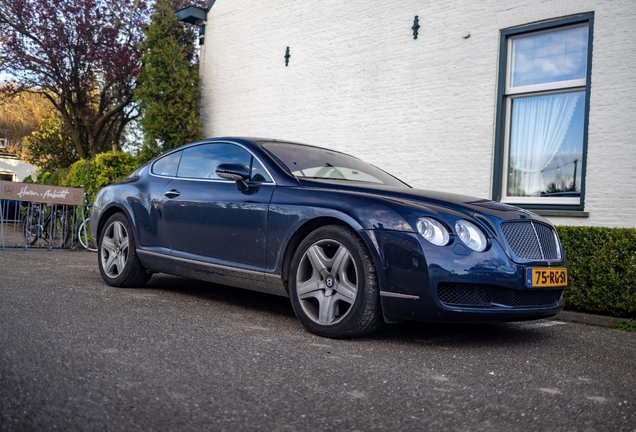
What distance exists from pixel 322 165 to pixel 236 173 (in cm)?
79

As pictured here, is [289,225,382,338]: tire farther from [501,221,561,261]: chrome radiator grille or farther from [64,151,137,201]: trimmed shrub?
[64,151,137,201]: trimmed shrub

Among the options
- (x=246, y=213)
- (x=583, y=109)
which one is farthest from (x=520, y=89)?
(x=246, y=213)

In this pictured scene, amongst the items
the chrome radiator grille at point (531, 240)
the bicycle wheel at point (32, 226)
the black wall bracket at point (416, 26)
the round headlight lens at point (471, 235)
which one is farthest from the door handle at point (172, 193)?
the bicycle wheel at point (32, 226)

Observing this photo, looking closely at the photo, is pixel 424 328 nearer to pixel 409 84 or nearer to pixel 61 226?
pixel 409 84

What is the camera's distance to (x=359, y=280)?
4.29m

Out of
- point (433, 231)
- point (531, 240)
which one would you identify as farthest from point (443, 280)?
point (531, 240)

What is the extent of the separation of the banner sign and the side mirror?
6.33m

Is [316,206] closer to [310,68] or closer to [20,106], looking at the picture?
[310,68]

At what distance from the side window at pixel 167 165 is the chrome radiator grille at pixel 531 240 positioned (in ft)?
10.4

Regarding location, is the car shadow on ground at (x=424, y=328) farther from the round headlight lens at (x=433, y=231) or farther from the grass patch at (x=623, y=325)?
the round headlight lens at (x=433, y=231)

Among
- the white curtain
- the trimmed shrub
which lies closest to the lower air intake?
the white curtain

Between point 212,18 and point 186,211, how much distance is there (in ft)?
29.3

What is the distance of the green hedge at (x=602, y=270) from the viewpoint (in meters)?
6.08

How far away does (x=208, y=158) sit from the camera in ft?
19.3
